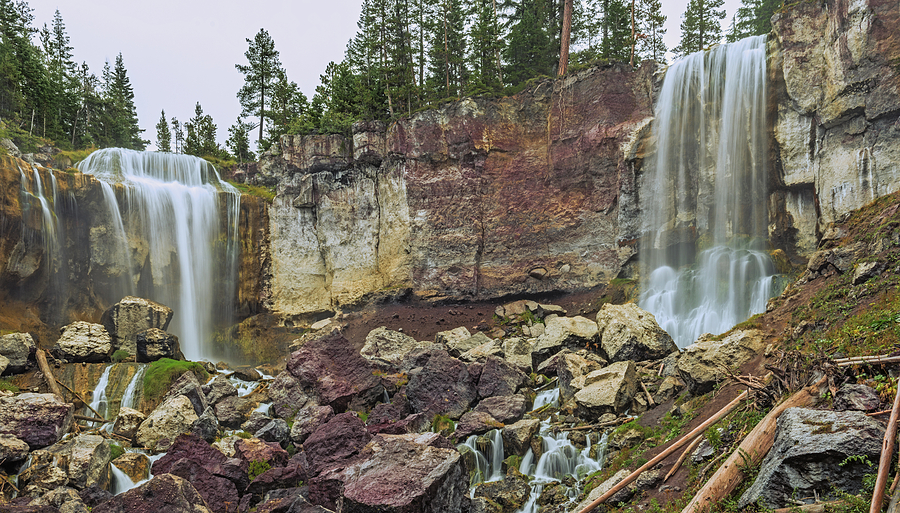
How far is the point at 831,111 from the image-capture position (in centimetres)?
1833

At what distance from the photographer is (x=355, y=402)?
1477 cm

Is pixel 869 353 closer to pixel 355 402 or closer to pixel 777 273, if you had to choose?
pixel 355 402

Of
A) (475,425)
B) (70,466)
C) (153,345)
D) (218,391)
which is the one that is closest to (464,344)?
(475,425)

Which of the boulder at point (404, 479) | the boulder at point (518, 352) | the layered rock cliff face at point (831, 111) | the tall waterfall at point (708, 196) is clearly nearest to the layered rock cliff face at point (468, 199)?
the tall waterfall at point (708, 196)

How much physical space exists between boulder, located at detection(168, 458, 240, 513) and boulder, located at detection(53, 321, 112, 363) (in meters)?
10.8

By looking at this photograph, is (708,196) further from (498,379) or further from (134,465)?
(134,465)

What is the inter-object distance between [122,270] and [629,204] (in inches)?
1056

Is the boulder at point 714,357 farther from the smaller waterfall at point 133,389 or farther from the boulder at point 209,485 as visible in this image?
the smaller waterfall at point 133,389

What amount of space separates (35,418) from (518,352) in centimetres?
1425

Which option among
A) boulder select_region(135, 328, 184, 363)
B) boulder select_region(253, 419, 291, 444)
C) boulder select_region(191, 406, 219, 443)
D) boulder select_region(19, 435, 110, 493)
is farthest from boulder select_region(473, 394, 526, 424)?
boulder select_region(135, 328, 184, 363)

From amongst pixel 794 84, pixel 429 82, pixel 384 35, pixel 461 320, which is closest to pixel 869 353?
pixel 794 84

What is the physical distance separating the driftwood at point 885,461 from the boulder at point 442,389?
35.1ft

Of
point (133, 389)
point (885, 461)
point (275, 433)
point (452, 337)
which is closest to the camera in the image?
point (885, 461)

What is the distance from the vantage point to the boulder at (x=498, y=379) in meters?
14.7
